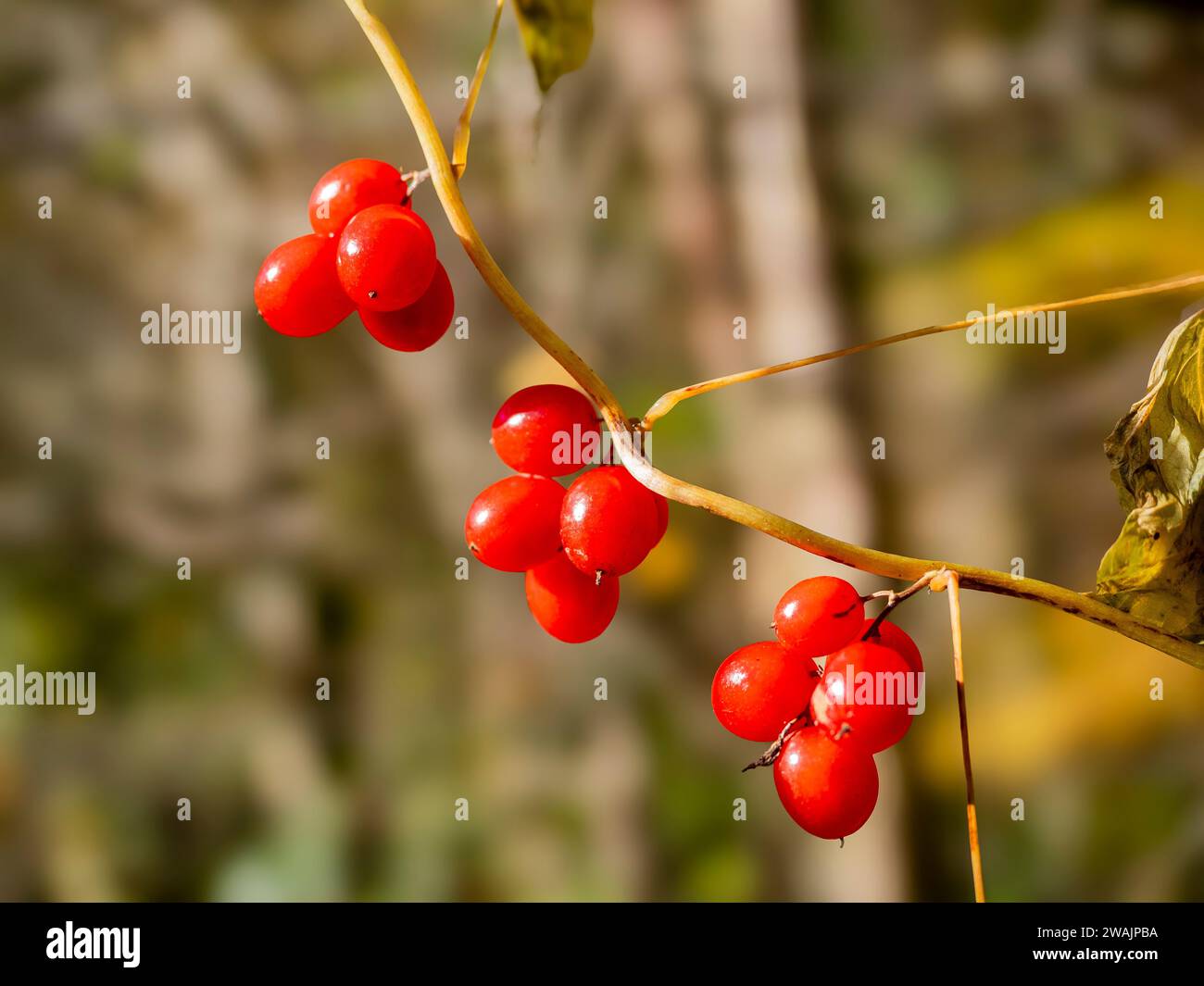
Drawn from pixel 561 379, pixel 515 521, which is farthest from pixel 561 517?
pixel 561 379

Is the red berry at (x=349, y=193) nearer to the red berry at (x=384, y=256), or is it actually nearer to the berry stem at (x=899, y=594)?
the red berry at (x=384, y=256)

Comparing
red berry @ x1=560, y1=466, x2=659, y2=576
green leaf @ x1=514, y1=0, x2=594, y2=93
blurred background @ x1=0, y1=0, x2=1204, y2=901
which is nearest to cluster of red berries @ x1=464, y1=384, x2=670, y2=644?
red berry @ x1=560, y1=466, x2=659, y2=576

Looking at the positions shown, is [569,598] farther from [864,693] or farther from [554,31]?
[554,31]

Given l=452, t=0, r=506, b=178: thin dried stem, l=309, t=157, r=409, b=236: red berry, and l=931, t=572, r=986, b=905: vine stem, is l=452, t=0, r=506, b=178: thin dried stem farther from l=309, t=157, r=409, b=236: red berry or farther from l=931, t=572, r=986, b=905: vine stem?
l=931, t=572, r=986, b=905: vine stem

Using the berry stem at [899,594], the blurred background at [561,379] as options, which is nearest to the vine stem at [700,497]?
the berry stem at [899,594]
